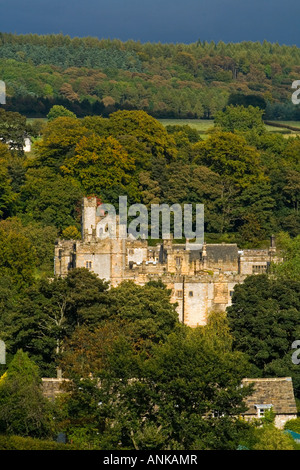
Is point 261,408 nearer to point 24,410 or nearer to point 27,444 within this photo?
point 24,410

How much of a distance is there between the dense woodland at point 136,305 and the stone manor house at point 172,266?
1.45 metres

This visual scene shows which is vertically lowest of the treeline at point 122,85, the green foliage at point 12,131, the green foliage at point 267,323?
A: the green foliage at point 267,323

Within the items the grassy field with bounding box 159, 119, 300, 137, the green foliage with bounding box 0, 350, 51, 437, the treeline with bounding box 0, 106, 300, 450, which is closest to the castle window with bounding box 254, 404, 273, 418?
the treeline with bounding box 0, 106, 300, 450

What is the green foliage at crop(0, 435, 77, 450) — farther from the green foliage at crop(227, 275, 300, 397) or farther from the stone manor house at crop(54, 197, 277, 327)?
the stone manor house at crop(54, 197, 277, 327)

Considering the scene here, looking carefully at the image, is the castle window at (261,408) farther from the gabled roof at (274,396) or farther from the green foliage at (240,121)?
the green foliage at (240,121)

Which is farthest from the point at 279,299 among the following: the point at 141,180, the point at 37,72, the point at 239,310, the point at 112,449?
the point at 37,72

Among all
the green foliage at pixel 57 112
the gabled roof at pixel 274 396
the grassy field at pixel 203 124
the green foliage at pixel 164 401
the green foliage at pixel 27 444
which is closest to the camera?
the green foliage at pixel 27 444

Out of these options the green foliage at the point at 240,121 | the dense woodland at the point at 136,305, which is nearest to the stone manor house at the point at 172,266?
the dense woodland at the point at 136,305

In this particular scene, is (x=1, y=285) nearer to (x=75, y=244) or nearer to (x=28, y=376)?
(x=75, y=244)

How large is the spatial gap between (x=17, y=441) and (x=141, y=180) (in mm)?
46448

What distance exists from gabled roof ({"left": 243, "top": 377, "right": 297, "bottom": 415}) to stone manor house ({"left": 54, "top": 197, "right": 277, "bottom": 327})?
13.9 m

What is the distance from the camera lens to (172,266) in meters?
68.5

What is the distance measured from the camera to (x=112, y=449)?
4319 centimetres

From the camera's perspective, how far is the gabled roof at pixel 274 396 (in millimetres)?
49000
